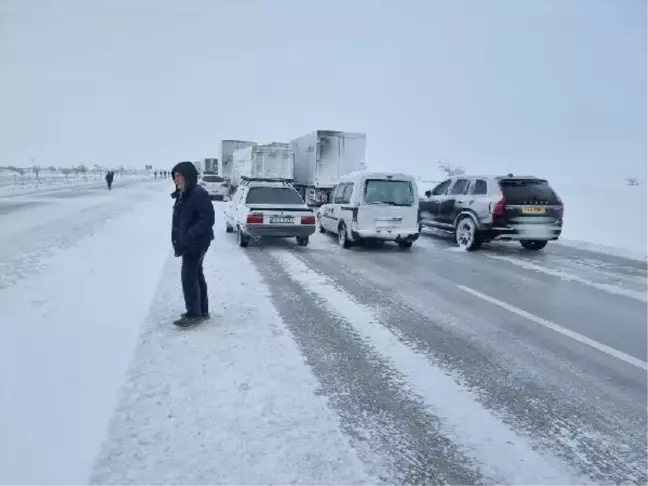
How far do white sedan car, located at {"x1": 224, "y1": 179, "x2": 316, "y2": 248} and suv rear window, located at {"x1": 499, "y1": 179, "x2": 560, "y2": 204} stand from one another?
4.71m

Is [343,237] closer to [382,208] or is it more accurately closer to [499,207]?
[382,208]

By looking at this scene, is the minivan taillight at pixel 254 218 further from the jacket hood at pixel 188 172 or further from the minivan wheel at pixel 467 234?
the jacket hood at pixel 188 172

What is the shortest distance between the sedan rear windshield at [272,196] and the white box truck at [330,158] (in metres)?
11.9

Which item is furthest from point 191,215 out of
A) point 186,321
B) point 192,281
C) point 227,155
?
point 227,155

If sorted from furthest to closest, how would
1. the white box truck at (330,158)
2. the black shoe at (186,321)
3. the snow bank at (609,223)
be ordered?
the white box truck at (330,158) → the snow bank at (609,223) → the black shoe at (186,321)

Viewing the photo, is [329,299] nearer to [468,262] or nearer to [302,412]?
[302,412]

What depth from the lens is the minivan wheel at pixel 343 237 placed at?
12025 millimetres

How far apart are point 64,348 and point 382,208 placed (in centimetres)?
810

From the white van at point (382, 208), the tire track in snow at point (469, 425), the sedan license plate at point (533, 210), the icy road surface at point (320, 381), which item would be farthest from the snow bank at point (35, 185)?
the tire track in snow at point (469, 425)

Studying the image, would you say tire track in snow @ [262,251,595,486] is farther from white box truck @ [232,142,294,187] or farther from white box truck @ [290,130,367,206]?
white box truck @ [232,142,294,187]

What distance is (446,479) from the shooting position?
112 inches

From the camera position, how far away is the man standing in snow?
212 inches

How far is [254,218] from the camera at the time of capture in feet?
37.3

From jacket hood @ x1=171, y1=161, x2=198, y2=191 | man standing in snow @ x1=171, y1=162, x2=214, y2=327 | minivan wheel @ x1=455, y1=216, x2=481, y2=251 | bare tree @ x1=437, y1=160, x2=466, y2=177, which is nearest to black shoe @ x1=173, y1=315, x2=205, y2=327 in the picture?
man standing in snow @ x1=171, y1=162, x2=214, y2=327
